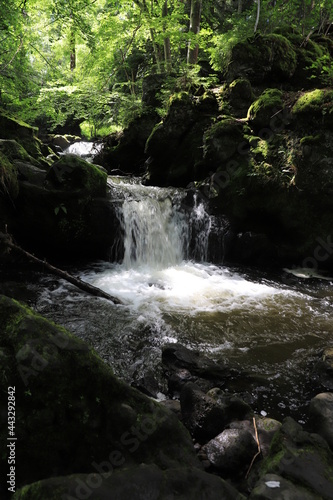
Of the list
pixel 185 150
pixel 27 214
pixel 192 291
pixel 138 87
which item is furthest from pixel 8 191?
pixel 138 87

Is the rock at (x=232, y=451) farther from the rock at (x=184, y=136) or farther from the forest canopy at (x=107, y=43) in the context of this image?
the forest canopy at (x=107, y=43)

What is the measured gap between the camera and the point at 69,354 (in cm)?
225

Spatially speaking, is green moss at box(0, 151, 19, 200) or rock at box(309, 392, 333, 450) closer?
rock at box(309, 392, 333, 450)

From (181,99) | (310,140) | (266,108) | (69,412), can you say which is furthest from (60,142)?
(69,412)

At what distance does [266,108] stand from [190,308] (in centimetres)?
740

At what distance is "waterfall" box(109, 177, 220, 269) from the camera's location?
9.27 meters

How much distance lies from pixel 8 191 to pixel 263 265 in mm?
7846

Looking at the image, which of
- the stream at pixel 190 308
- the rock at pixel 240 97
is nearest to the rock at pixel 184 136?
the rock at pixel 240 97

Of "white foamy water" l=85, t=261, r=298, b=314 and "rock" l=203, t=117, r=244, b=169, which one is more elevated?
"rock" l=203, t=117, r=244, b=169

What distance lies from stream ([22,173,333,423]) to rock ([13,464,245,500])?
7.06 feet

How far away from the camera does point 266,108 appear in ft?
31.9

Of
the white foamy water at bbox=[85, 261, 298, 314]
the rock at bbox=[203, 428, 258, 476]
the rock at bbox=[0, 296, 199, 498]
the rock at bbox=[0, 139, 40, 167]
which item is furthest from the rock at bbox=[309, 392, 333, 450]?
the rock at bbox=[0, 139, 40, 167]

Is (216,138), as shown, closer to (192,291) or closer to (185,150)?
(185,150)

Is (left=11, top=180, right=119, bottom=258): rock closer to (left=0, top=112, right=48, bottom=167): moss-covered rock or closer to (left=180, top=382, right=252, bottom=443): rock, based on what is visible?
(left=0, top=112, right=48, bottom=167): moss-covered rock
